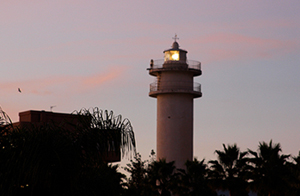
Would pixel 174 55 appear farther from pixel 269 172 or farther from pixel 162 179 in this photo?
pixel 269 172

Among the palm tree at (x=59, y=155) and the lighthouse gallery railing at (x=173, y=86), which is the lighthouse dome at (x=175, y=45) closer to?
the lighthouse gallery railing at (x=173, y=86)

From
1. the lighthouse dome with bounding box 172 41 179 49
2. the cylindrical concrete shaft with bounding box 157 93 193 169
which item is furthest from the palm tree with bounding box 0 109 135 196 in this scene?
the lighthouse dome with bounding box 172 41 179 49

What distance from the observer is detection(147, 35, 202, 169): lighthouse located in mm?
56125

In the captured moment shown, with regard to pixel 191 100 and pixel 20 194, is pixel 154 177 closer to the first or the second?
pixel 191 100

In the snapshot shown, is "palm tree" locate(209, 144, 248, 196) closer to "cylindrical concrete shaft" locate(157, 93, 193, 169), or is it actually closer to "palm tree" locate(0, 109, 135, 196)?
"cylindrical concrete shaft" locate(157, 93, 193, 169)

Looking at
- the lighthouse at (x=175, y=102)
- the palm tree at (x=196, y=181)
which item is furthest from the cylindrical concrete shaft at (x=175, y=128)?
the palm tree at (x=196, y=181)

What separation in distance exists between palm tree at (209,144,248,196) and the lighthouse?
10877 mm

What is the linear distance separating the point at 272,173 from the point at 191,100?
1971 cm

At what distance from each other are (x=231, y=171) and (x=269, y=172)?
4097mm

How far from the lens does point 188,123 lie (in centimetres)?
5712

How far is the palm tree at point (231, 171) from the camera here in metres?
42.3

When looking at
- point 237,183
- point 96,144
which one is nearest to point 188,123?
point 237,183

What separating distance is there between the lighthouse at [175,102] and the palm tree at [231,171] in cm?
1088

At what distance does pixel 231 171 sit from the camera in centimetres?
4375
